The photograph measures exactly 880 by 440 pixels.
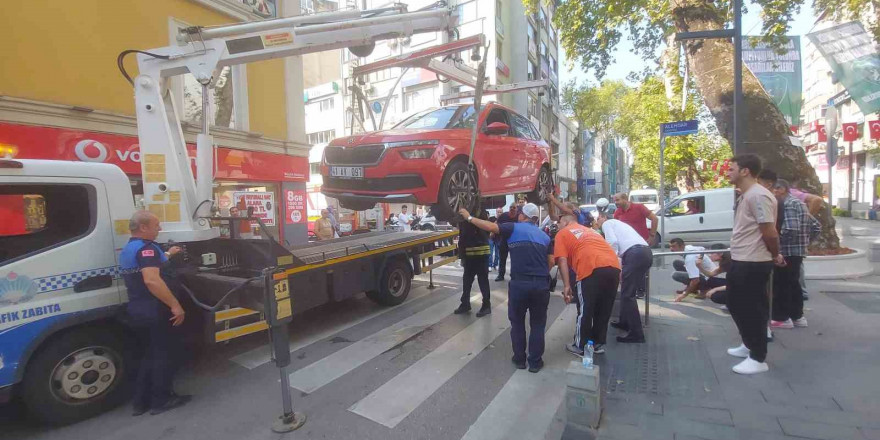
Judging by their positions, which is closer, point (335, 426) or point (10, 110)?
point (335, 426)

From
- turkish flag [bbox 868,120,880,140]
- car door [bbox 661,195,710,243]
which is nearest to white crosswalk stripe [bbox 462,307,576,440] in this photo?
car door [bbox 661,195,710,243]

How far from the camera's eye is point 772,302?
5.12 metres

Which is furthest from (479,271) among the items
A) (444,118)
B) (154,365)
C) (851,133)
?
(851,133)

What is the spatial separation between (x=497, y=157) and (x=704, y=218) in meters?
9.60

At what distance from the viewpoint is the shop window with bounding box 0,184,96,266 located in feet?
11.3

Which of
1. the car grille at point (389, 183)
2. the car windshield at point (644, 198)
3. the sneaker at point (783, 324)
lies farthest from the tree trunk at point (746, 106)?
the car windshield at point (644, 198)

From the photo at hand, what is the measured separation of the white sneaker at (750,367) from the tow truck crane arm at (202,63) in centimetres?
438

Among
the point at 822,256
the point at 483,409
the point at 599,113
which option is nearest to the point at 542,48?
the point at 599,113

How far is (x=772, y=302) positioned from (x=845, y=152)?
111 ft

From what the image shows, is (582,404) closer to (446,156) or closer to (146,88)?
(446,156)

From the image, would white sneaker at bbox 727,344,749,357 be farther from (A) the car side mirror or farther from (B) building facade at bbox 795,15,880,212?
(B) building facade at bbox 795,15,880,212

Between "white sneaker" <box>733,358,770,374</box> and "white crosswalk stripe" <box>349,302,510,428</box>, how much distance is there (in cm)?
247

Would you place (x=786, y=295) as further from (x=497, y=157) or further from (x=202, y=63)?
(x=202, y=63)

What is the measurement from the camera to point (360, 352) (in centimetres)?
494
